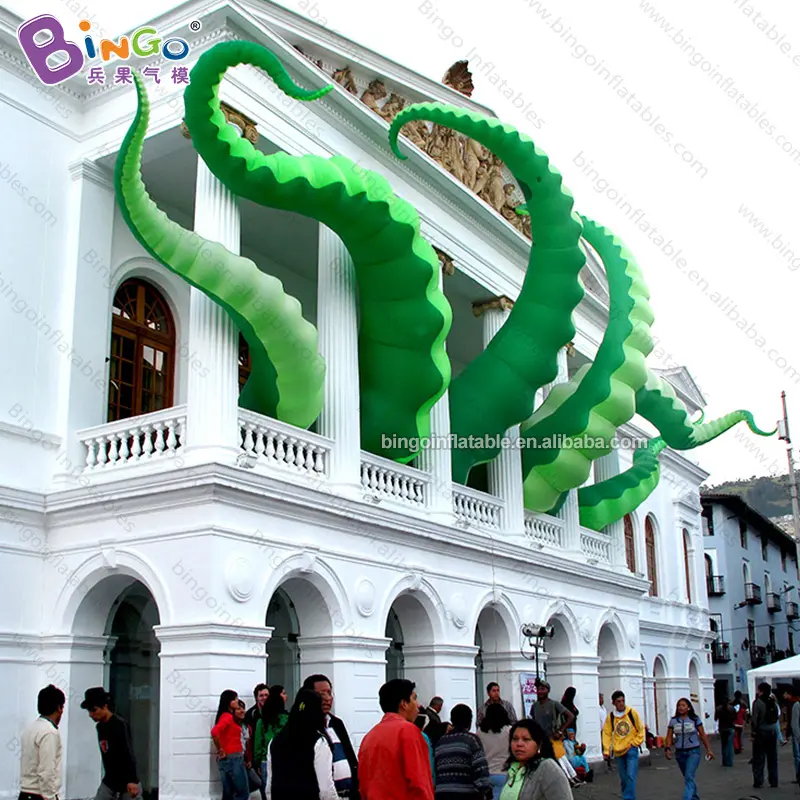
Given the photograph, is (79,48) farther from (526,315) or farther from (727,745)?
(727,745)

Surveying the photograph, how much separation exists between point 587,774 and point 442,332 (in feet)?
26.2

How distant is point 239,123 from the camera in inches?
539

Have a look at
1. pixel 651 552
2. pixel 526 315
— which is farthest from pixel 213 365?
pixel 651 552

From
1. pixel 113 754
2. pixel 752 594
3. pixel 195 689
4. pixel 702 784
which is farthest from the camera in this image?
pixel 752 594

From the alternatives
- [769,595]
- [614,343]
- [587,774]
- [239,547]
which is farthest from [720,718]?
[769,595]

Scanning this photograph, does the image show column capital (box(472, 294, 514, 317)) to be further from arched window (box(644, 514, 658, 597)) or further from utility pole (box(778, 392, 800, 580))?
arched window (box(644, 514, 658, 597))

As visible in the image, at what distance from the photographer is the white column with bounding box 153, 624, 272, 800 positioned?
11.1m

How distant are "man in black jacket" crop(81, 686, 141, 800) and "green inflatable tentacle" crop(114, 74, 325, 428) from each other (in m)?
5.81

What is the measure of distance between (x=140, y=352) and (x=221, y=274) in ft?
10.4

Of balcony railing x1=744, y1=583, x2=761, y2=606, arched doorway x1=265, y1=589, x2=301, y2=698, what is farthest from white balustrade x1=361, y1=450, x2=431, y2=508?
balcony railing x1=744, y1=583, x2=761, y2=606

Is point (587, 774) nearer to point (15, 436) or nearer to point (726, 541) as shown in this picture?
point (15, 436)

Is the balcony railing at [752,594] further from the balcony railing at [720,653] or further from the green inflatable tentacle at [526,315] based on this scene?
the green inflatable tentacle at [526,315]

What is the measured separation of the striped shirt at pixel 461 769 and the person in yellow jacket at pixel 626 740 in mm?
6299

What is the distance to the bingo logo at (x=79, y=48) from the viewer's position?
13.5 metres
